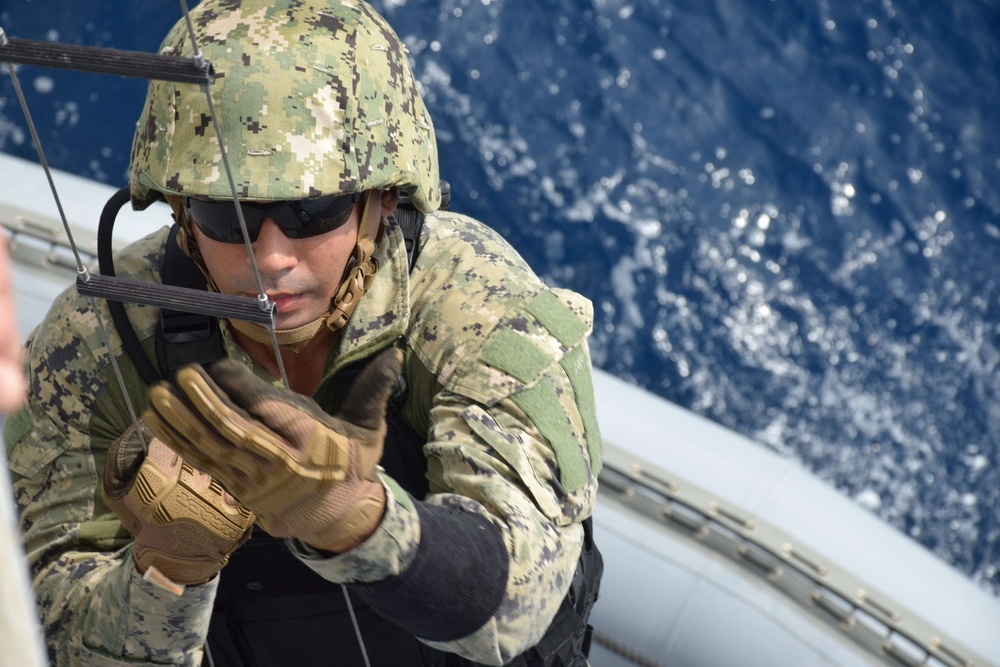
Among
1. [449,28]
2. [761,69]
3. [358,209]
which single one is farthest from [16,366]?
[761,69]

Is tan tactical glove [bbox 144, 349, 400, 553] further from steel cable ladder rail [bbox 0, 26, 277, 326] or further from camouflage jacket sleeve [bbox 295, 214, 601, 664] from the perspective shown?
steel cable ladder rail [bbox 0, 26, 277, 326]

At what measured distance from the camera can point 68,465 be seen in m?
1.98

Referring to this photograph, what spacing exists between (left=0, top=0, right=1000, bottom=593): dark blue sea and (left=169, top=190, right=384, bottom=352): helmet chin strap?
2.95 meters

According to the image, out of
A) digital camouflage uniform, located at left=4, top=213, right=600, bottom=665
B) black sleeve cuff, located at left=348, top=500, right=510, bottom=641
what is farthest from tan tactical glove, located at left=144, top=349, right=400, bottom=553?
digital camouflage uniform, located at left=4, top=213, right=600, bottom=665

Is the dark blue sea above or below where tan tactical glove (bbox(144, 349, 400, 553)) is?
below

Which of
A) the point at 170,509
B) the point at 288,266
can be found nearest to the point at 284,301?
the point at 288,266

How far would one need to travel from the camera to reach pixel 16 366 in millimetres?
608

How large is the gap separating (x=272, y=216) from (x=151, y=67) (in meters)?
0.34

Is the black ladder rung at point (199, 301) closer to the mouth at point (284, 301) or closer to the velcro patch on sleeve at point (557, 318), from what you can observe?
the mouth at point (284, 301)

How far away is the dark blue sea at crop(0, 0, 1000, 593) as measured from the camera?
15.4 ft

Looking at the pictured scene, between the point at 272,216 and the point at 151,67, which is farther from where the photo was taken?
the point at 272,216

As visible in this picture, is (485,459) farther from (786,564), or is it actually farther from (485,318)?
(786,564)

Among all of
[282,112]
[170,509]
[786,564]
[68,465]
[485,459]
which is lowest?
[786,564]

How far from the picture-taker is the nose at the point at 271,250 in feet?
5.79
